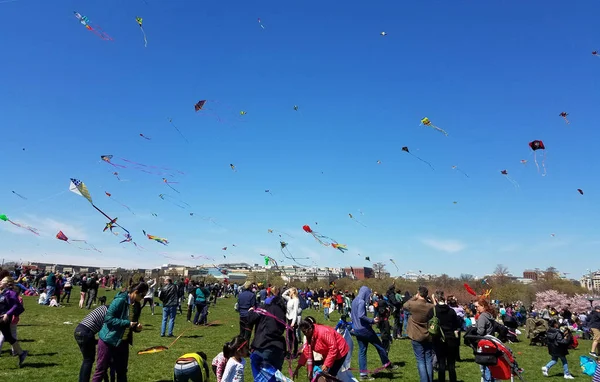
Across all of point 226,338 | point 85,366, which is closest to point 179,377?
point 85,366

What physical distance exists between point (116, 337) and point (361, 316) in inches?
201

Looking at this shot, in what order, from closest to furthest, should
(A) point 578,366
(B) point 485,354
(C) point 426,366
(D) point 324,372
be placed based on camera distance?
(D) point 324,372
(B) point 485,354
(C) point 426,366
(A) point 578,366

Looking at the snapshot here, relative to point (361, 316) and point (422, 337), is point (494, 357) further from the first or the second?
point (361, 316)

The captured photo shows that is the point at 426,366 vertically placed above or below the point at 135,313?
below

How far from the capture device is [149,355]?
10227 millimetres

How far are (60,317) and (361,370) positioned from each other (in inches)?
582

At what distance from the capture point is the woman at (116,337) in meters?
5.73

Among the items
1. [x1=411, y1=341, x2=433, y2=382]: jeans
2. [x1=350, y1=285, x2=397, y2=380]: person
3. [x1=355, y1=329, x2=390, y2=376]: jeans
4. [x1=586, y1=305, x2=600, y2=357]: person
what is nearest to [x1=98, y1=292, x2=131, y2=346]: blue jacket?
[x1=350, y1=285, x2=397, y2=380]: person

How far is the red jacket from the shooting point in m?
5.50

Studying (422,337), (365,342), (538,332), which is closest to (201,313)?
(365,342)

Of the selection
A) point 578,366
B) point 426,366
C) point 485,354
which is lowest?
point 578,366

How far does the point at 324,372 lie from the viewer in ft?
17.5

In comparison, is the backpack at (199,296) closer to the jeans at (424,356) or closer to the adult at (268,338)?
the adult at (268,338)

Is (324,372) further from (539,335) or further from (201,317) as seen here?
(539,335)
